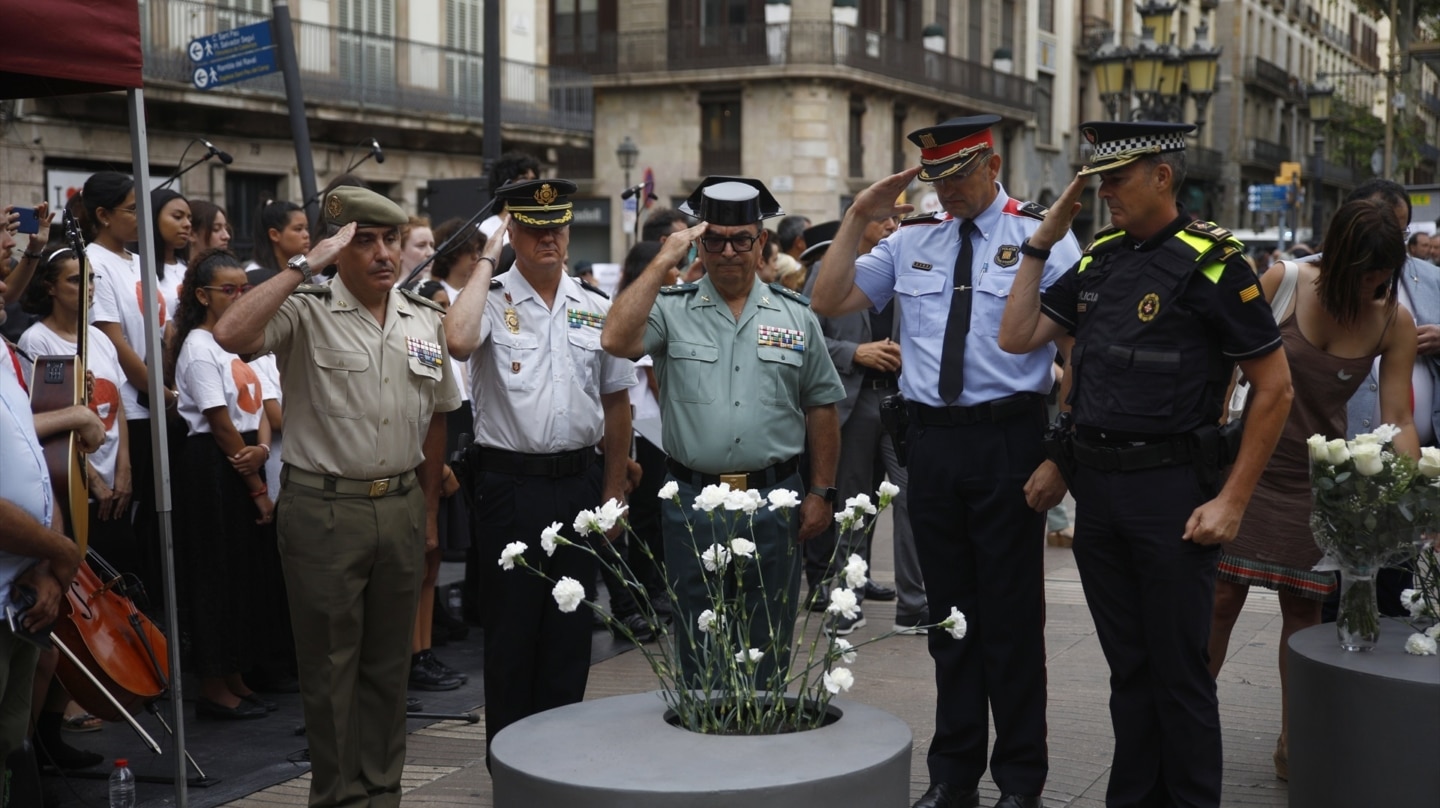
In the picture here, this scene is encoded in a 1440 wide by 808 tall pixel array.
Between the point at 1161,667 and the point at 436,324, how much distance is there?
253 centimetres

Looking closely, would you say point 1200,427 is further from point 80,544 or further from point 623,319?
point 80,544

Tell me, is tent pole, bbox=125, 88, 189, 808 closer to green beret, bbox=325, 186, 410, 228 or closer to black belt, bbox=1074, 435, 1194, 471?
green beret, bbox=325, 186, 410, 228

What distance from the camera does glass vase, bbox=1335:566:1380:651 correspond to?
15.1 feet

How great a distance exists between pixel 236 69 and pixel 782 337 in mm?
6395

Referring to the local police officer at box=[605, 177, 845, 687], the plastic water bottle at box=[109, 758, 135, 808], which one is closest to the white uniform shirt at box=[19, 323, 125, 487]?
the plastic water bottle at box=[109, 758, 135, 808]

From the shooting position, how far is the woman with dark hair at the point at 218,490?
20.7ft

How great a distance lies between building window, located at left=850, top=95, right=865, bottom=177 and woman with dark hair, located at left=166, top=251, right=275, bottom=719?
31.2 m

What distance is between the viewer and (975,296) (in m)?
5.15

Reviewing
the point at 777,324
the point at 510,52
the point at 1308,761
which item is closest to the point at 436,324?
the point at 777,324

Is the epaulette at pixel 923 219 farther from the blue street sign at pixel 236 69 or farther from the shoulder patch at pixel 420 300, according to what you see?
the blue street sign at pixel 236 69

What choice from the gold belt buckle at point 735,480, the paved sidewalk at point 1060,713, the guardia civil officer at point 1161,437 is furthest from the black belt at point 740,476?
the paved sidewalk at point 1060,713

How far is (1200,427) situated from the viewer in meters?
4.43

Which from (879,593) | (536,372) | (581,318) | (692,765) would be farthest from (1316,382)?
(879,593)

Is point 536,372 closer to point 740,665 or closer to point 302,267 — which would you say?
point 302,267
